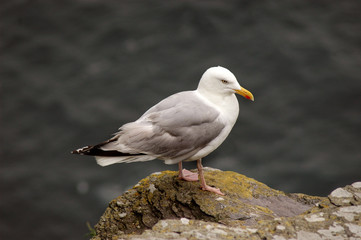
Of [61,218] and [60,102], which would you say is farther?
[60,102]

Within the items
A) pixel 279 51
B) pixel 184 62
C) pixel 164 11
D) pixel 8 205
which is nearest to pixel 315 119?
pixel 279 51

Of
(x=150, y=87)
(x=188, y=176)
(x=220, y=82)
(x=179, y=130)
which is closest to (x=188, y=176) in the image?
(x=188, y=176)

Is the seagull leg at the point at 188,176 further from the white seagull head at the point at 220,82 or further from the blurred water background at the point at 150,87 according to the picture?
the blurred water background at the point at 150,87

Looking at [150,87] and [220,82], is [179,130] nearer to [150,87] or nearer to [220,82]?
[220,82]

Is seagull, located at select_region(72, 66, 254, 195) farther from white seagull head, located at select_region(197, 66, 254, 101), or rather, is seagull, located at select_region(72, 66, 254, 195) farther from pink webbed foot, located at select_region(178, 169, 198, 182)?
pink webbed foot, located at select_region(178, 169, 198, 182)

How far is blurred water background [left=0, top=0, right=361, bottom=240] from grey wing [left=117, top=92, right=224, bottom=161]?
412 centimetres

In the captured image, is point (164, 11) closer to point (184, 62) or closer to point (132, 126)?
point (184, 62)

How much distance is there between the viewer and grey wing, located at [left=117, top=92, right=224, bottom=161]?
591 cm

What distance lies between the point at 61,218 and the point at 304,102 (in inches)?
234

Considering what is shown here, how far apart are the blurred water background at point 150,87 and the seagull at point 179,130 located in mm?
4042

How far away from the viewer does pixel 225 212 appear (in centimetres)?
561

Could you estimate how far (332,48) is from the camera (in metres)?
12.1

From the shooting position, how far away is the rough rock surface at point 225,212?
4.43 meters

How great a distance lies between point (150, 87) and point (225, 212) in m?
6.36
